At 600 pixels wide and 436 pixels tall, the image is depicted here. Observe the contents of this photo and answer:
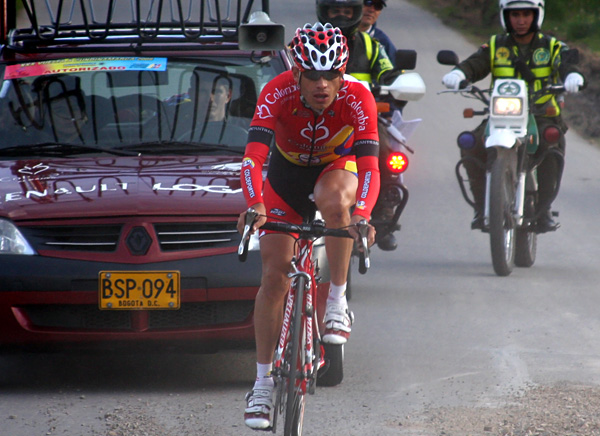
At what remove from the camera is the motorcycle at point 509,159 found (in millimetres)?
9258

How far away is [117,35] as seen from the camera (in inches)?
307

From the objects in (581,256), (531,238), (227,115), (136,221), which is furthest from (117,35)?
(581,256)

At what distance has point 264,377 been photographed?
16.4 ft

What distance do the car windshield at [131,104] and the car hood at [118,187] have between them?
0.29 m

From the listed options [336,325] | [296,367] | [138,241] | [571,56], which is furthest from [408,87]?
[296,367]

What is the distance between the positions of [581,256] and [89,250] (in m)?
5.87

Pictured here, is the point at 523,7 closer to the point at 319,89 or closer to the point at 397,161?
the point at 397,161

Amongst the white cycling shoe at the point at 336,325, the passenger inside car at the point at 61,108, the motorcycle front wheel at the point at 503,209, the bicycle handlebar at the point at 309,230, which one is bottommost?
the motorcycle front wheel at the point at 503,209

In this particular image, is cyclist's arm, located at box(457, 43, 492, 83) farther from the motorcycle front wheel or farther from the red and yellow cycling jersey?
the red and yellow cycling jersey

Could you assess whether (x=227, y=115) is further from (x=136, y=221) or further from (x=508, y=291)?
(x=508, y=291)

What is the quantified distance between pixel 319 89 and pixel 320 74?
63mm

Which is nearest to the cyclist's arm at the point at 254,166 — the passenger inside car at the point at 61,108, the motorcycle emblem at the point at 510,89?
the passenger inside car at the point at 61,108

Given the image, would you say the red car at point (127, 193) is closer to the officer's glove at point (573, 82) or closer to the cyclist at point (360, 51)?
the cyclist at point (360, 51)

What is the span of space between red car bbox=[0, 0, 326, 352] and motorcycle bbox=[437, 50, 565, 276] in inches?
99.7
